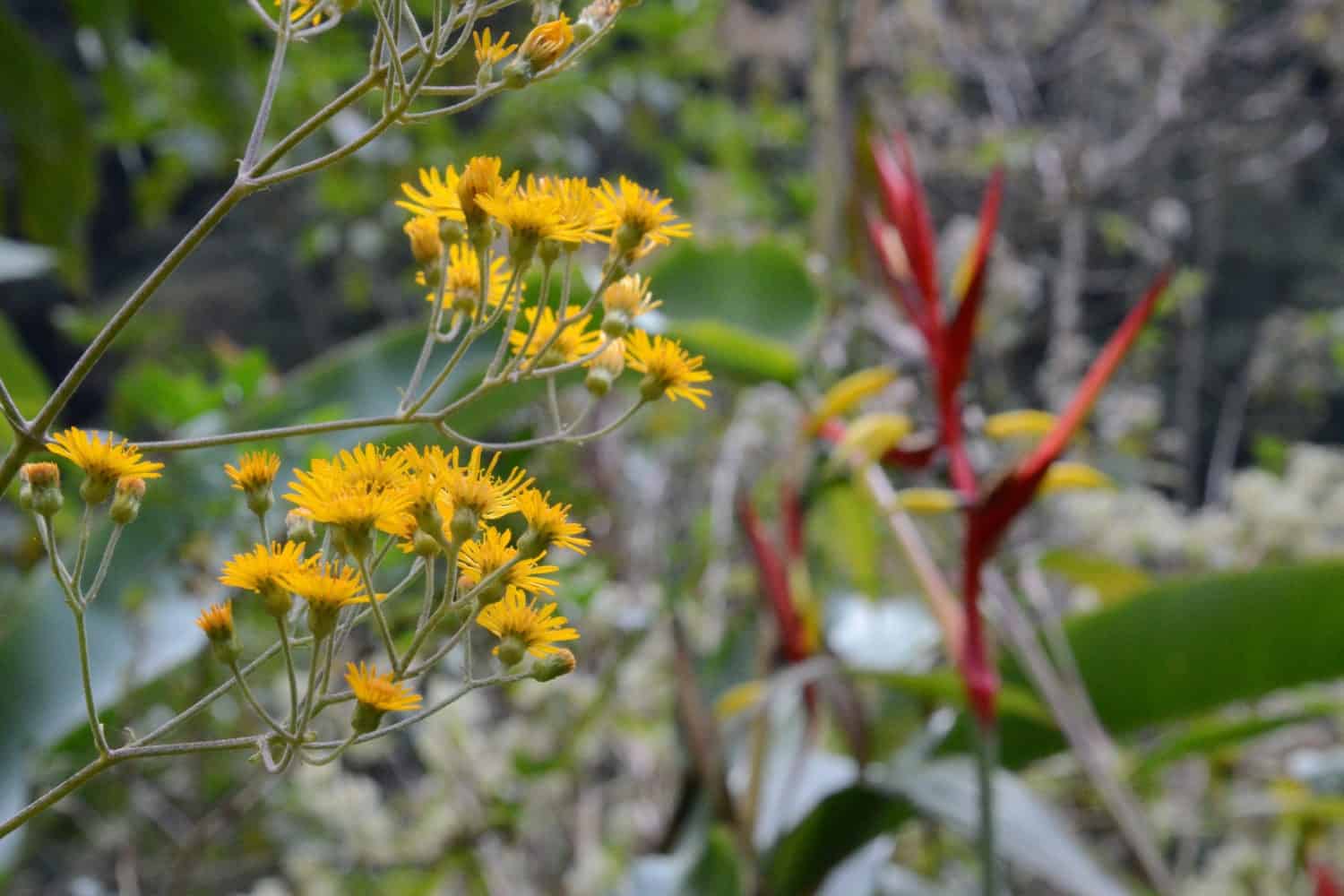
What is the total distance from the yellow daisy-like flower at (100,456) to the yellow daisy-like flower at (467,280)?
0.07 meters

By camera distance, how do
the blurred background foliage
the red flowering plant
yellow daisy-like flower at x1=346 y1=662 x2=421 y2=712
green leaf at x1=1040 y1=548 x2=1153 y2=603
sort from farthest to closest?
green leaf at x1=1040 y1=548 x2=1153 y2=603 < the blurred background foliage < the red flowering plant < yellow daisy-like flower at x1=346 y1=662 x2=421 y2=712

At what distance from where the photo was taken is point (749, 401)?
5.73 feet

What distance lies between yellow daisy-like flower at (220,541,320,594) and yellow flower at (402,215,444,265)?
76 mm

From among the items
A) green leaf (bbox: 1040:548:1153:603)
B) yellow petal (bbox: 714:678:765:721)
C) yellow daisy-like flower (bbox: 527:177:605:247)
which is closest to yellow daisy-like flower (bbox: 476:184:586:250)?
yellow daisy-like flower (bbox: 527:177:605:247)

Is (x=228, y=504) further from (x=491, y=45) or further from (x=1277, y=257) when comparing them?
(x=1277, y=257)

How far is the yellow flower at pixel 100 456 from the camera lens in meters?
0.20

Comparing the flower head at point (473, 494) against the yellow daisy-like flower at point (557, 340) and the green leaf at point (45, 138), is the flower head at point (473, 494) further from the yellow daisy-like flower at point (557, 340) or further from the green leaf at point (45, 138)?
the green leaf at point (45, 138)

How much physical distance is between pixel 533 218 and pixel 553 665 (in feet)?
0.27

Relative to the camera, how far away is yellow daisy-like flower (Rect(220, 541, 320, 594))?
0.19 m

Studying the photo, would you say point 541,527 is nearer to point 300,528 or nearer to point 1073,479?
point 300,528

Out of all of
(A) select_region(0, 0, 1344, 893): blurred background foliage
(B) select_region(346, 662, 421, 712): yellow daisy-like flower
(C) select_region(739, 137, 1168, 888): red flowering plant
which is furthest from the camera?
(A) select_region(0, 0, 1344, 893): blurred background foliage

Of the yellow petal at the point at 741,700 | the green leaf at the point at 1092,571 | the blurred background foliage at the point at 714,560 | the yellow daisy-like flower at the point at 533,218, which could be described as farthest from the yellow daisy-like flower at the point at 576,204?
the green leaf at the point at 1092,571

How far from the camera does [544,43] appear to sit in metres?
0.22

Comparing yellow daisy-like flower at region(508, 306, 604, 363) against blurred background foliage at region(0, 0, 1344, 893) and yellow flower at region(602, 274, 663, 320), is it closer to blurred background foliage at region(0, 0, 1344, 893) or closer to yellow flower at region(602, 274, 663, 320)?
yellow flower at region(602, 274, 663, 320)
